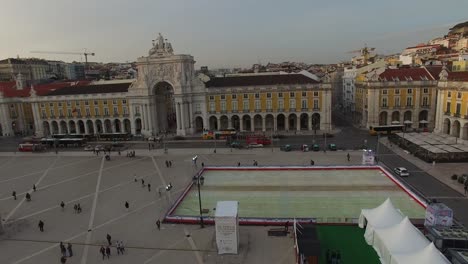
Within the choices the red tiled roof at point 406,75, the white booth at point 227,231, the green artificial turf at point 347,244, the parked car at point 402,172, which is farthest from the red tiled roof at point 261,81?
the white booth at point 227,231

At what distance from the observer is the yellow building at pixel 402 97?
2393 inches

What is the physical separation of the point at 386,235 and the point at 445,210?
180 inches

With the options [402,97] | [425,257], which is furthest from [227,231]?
[402,97]

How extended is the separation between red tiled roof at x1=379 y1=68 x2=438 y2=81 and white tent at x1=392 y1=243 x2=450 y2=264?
52.3 metres

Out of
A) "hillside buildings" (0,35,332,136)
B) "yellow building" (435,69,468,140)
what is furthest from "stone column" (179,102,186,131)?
"yellow building" (435,69,468,140)

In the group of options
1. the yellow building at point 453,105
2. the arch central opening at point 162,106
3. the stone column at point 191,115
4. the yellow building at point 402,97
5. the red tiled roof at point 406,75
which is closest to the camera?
the yellow building at point 453,105

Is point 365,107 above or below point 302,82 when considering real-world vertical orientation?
below

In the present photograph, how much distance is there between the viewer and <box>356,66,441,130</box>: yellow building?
60781mm

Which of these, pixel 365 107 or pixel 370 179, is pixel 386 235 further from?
pixel 365 107

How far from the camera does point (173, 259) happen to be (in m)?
21.2

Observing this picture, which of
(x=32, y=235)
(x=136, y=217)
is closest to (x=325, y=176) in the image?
(x=136, y=217)

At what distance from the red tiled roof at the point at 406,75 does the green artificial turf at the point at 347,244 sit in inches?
1881

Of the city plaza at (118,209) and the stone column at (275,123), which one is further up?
the stone column at (275,123)

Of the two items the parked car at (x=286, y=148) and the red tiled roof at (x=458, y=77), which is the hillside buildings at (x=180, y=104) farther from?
the red tiled roof at (x=458, y=77)
